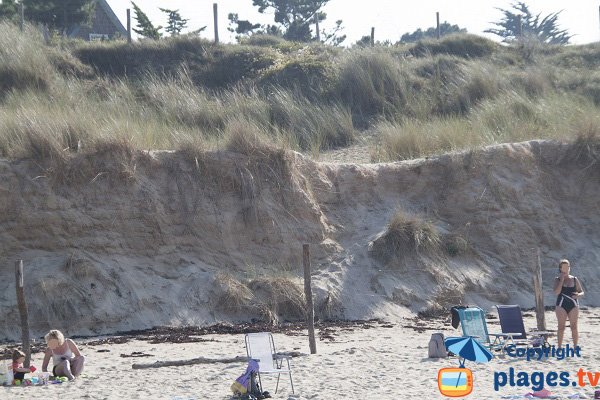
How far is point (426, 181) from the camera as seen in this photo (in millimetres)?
18578

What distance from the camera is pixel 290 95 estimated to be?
23.0 m

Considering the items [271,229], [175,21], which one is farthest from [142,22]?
[271,229]

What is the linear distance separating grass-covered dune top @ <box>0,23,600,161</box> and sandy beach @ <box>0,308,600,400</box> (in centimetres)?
443

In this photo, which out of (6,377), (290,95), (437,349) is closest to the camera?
(6,377)

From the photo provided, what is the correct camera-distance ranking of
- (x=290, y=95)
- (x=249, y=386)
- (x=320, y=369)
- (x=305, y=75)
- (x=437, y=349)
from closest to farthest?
(x=249, y=386)
(x=320, y=369)
(x=437, y=349)
(x=290, y=95)
(x=305, y=75)

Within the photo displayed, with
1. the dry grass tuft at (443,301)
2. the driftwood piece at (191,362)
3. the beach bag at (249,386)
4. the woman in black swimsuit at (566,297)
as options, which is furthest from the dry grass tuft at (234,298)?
the beach bag at (249,386)

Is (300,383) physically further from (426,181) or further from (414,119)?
(414,119)

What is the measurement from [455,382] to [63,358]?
460cm

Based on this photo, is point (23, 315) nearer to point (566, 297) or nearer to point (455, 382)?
point (455, 382)

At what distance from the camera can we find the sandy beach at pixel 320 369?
10195 mm

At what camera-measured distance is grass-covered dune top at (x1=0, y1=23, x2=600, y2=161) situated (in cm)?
1728

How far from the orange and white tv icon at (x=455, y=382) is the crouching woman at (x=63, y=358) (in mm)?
4268

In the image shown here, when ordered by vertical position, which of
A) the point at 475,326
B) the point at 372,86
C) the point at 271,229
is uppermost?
the point at 372,86

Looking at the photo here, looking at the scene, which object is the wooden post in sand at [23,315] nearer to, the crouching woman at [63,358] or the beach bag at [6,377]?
the crouching woman at [63,358]
